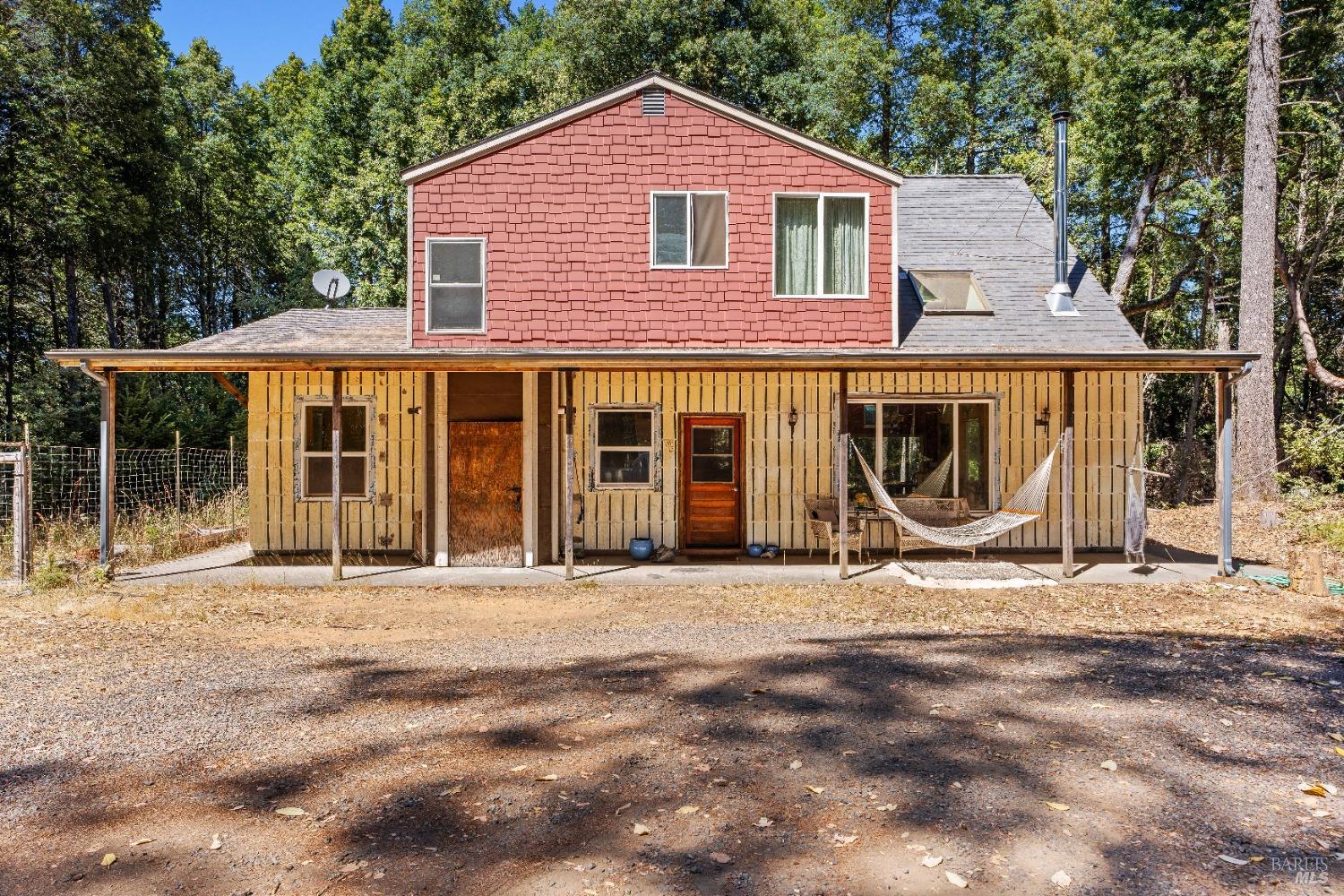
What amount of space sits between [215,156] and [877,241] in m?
21.1

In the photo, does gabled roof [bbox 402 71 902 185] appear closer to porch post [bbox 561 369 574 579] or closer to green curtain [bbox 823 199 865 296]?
green curtain [bbox 823 199 865 296]

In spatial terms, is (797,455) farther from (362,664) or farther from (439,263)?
(362,664)

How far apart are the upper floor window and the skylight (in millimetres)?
2966

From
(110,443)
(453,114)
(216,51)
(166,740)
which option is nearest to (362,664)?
(166,740)

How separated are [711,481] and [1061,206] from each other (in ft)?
19.8

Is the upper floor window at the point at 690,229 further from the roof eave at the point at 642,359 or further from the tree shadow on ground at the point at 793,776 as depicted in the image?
the tree shadow on ground at the point at 793,776

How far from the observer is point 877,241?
10.3 metres

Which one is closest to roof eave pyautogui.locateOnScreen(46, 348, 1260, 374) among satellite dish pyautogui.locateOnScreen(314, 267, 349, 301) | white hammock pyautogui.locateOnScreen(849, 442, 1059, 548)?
white hammock pyautogui.locateOnScreen(849, 442, 1059, 548)

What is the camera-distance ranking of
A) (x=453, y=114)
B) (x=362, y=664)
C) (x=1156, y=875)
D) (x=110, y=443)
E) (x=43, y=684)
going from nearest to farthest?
(x=1156, y=875)
(x=43, y=684)
(x=362, y=664)
(x=110, y=443)
(x=453, y=114)

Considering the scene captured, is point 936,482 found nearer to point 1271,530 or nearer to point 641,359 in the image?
point 641,359

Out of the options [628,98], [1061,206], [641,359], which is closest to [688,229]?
[628,98]

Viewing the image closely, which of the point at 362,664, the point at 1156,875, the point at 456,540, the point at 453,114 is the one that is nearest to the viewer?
the point at 1156,875

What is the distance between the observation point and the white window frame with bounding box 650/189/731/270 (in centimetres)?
1025

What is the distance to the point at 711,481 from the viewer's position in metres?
11.0
